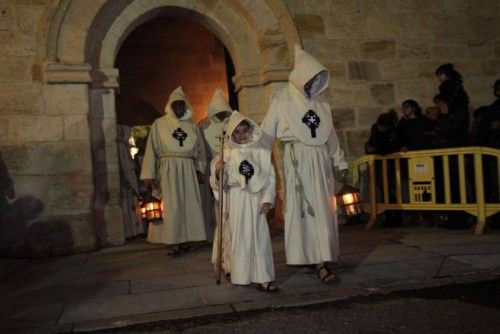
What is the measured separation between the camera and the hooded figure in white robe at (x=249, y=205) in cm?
433

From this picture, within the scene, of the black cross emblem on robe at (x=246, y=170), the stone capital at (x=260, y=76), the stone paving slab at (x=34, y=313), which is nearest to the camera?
the stone paving slab at (x=34, y=313)

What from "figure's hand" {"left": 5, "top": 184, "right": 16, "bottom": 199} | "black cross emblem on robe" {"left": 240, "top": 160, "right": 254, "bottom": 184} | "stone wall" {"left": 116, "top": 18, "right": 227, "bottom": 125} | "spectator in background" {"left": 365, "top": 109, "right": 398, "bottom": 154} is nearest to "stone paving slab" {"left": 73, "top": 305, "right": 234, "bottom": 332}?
"black cross emblem on robe" {"left": 240, "top": 160, "right": 254, "bottom": 184}

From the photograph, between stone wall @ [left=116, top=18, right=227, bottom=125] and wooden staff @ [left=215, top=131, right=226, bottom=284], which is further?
stone wall @ [left=116, top=18, right=227, bottom=125]

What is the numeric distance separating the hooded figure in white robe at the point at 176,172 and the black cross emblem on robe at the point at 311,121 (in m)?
2.25

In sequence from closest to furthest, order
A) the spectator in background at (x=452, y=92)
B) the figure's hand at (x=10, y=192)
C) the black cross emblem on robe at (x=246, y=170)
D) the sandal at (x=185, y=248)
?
the black cross emblem on robe at (x=246, y=170), the sandal at (x=185, y=248), the figure's hand at (x=10, y=192), the spectator in background at (x=452, y=92)

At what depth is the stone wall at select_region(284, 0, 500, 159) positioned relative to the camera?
8047mm

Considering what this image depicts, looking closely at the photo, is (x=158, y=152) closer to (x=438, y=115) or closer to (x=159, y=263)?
(x=159, y=263)

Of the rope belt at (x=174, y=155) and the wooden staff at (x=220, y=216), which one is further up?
the rope belt at (x=174, y=155)

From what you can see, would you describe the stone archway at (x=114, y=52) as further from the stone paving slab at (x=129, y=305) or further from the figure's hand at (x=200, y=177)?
the stone paving slab at (x=129, y=305)

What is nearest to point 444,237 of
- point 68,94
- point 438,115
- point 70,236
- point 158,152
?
point 438,115

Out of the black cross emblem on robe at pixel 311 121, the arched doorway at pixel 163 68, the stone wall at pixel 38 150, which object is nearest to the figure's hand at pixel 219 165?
the black cross emblem on robe at pixel 311 121

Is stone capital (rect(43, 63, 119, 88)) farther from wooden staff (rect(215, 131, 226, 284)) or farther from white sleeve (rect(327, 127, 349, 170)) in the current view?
white sleeve (rect(327, 127, 349, 170))

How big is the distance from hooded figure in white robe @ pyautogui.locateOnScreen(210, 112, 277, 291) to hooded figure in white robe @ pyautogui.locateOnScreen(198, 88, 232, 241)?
248cm

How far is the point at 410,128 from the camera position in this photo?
7.43 metres
